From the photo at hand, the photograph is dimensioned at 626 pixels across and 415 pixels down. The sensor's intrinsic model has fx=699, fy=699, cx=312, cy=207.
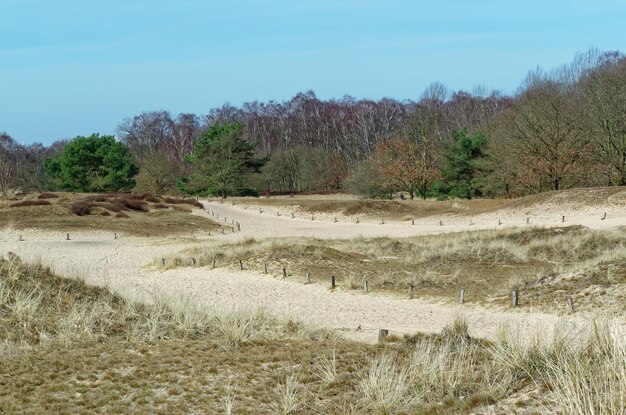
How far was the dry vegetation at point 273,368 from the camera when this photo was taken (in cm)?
596

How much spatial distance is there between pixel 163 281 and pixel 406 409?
1752 cm

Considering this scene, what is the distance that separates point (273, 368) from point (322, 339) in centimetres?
204

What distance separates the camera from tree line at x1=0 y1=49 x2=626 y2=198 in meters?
47.9

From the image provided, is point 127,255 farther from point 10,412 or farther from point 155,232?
point 10,412

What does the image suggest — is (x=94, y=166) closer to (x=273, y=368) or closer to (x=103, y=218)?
(x=103, y=218)

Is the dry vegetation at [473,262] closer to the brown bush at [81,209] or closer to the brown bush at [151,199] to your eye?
the brown bush at [81,209]

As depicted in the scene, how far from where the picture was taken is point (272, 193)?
282ft

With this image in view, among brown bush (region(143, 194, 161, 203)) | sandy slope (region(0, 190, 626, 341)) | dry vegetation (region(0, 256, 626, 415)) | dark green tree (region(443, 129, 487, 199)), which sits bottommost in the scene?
sandy slope (region(0, 190, 626, 341))

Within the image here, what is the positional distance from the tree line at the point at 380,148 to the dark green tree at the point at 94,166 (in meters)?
0.13

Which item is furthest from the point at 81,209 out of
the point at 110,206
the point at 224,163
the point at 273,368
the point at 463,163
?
the point at 273,368

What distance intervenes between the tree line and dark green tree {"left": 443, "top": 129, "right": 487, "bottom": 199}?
0.10m

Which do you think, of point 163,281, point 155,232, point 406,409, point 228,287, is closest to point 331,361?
point 406,409

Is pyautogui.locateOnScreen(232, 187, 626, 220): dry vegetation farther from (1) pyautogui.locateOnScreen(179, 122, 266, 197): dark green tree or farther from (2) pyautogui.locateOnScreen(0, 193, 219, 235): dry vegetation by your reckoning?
(1) pyautogui.locateOnScreen(179, 122, 266, 197): dark green tree

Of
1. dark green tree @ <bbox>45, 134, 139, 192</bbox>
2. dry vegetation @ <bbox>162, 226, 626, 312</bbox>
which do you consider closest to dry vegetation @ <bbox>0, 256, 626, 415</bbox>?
dry vegetation @ <bbox>162, 226, 626, 312</bbox>
